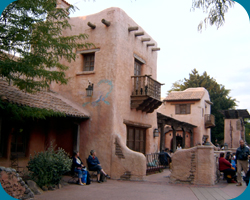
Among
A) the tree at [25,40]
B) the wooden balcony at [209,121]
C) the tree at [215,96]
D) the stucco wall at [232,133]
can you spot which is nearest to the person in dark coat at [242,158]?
the tree at [25,40]

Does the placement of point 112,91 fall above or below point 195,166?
above

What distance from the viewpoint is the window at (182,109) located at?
2781cm

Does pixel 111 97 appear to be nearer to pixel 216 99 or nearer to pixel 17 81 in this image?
pixel 17 81

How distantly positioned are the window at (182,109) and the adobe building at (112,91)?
1431 cm

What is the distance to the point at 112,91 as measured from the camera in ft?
39.3

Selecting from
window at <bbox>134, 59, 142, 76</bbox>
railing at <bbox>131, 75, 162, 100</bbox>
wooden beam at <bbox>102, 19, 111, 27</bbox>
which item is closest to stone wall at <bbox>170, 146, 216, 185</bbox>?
railing at <bbox>131, 75, 162, 100</bbox>

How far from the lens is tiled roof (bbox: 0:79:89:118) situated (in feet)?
29.4

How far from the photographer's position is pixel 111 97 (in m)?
12.0

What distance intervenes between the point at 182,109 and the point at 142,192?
2027 cm

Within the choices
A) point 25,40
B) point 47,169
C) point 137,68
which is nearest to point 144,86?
point 137,68

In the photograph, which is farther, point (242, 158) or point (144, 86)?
point (144, 86)

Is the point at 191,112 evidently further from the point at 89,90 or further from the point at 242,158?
the point at 242,158

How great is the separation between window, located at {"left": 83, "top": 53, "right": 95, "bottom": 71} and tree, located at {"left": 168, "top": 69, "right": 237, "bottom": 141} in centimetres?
2688

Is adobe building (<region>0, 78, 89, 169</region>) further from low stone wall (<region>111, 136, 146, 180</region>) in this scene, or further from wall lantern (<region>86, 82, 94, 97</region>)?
low stone wall (<region>111, 136, 146, 180</region>)
